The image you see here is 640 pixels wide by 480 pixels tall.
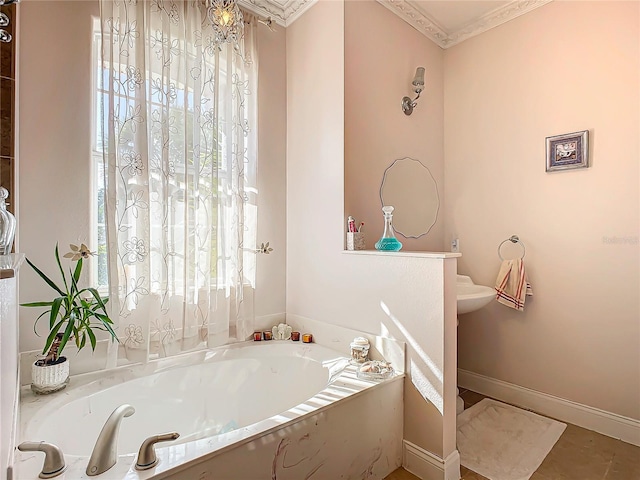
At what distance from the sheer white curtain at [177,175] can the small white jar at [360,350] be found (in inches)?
29.4

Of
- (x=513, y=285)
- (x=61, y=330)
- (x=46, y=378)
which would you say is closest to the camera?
(x=46, y=378)

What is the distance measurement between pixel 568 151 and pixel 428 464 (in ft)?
6.84

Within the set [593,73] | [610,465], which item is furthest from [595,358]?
[593,73]

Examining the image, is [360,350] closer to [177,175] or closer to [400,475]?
[400,475]

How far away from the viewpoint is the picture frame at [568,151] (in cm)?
219

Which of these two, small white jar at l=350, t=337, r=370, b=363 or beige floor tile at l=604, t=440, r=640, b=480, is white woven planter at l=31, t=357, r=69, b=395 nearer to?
small white jar at l=350, t=337, r=370, b=363

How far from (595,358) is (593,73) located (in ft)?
5.88

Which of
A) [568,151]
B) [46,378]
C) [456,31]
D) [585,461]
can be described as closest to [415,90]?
[456,31]

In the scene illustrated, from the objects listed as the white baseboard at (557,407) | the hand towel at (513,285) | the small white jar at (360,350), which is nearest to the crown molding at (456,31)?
the hand towel at (513,285)

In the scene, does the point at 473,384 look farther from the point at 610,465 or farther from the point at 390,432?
the point at 390,432

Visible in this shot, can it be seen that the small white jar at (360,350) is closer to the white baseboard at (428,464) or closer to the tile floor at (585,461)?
the white baseboard at (428,464)

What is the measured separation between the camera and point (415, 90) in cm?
262

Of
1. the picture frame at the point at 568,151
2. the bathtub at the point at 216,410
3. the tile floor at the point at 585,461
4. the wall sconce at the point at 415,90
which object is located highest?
the wall sconce at the point at 415,90

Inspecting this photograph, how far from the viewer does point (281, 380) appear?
2.15 m
